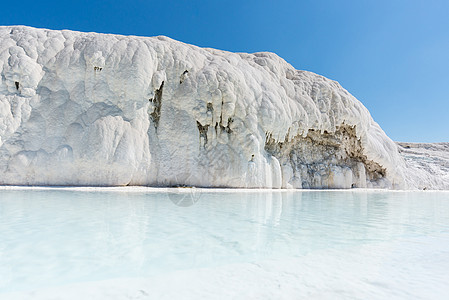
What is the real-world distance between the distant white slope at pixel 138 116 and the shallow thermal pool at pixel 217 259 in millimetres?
8140

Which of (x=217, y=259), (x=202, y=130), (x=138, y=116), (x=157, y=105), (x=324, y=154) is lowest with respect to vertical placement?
(x=217, y=259)

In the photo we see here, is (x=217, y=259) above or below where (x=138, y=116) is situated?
below

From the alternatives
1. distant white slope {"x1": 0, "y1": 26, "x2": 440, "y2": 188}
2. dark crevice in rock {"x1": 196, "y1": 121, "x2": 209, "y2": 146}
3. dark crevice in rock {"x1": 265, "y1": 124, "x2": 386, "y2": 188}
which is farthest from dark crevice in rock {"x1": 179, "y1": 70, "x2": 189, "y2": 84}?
dark crevice in rock {"x1": 265, "y1": 124, "x2": 386, "y2": 188}

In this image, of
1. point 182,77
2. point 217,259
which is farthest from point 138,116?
point 217,259

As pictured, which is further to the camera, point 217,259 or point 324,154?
point 324,154

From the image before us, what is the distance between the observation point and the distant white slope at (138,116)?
1188 centimetres

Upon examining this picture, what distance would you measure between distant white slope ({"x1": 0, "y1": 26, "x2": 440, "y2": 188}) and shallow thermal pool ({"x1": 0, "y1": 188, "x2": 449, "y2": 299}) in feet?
26.7

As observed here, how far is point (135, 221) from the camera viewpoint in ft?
14.6

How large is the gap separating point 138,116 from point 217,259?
37.5 ft

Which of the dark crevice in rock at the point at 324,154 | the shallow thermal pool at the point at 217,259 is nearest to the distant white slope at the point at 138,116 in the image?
the dark crevice in rock at the point at 324,154

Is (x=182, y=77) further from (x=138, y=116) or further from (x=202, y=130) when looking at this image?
(x=138, y=116)

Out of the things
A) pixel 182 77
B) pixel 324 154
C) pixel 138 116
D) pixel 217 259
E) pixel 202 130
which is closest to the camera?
pixel 217 259

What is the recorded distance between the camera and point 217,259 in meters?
2.74

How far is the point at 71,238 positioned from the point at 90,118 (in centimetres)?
1074
